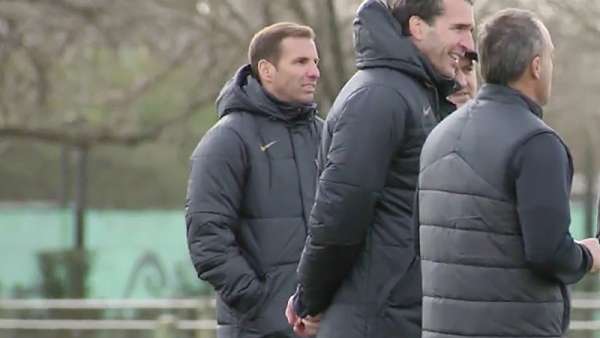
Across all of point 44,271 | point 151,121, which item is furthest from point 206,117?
point 44,271

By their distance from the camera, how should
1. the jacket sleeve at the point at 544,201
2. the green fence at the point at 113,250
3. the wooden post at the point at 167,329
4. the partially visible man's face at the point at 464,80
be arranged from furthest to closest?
the green fence at the point at 113,250 → the wooden post at the point at 167,329 → the partially visible man's face at the point at 464,80 → the jacket sleeve at the point at 544,201

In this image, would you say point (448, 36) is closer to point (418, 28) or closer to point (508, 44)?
point (418, 28)

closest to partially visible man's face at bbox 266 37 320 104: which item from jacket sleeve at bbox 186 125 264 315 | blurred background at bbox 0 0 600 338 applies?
jacket sleeve at bbox 186 125 264 315

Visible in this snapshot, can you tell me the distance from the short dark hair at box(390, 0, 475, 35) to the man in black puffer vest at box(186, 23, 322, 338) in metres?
1.31

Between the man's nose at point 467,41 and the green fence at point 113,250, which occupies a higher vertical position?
the man's nose at point 467,41

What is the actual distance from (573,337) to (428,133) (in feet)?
29.4

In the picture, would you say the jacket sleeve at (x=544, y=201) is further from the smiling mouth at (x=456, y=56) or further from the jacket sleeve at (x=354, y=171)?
the smiling mouth at (x=456, y=56)

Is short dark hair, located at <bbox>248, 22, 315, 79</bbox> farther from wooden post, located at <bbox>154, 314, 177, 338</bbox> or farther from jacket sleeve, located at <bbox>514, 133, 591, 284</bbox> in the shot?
wooden post, located at <bbox>154, 314, 177, 338</bbox>

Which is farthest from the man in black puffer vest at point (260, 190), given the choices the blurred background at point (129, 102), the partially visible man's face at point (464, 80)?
the blurred background at point (129, 102)

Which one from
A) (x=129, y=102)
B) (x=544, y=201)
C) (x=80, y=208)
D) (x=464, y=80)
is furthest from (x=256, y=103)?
(x=80, y=208)

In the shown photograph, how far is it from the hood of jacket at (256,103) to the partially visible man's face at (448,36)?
1.35m

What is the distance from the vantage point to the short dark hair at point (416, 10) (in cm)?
587

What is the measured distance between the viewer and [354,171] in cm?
566

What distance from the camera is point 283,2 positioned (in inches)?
745
